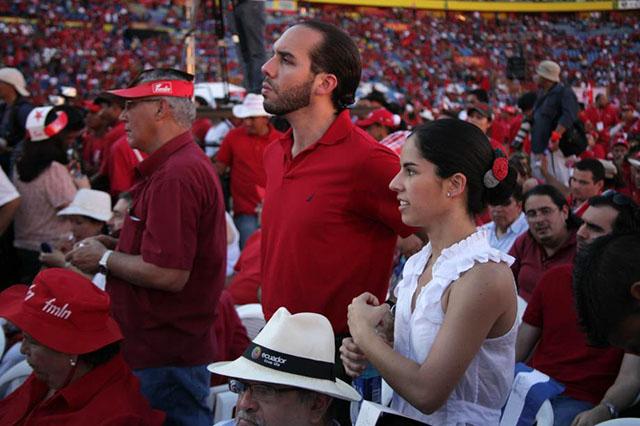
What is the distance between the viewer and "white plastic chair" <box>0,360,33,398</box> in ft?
10.7

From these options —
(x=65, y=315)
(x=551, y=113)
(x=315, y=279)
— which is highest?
(x=315, y=279)

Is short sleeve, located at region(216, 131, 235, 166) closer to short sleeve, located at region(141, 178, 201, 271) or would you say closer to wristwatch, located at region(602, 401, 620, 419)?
short sleeve, located at region(141, 178, 201, 271)

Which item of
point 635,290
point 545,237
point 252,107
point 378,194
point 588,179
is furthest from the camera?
point 252,107

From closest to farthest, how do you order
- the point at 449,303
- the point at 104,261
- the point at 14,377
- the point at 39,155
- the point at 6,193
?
the point at 449,303, the point at 104,261, the point at 14,377, the point at 6,193, the point at 39,155

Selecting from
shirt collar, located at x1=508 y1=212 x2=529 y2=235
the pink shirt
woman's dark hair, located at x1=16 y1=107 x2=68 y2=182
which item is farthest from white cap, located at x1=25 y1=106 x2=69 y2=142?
shirt collar, located at x1=508 y1=212 x2=529 y2=235

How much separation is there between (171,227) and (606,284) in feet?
5.10

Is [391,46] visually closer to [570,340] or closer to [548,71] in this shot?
[548,71]

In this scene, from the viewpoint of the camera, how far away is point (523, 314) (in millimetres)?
3492

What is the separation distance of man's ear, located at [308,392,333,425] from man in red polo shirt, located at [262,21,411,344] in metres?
0.37

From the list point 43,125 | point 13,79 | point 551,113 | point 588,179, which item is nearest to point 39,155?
point 43,125

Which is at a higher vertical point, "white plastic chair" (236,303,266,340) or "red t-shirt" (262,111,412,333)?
"red t-shirt" (262,111,412,333)

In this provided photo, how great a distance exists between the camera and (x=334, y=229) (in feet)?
7.80

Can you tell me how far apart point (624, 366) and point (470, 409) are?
53.9 inches

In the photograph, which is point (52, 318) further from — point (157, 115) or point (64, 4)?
point (64, 4)
